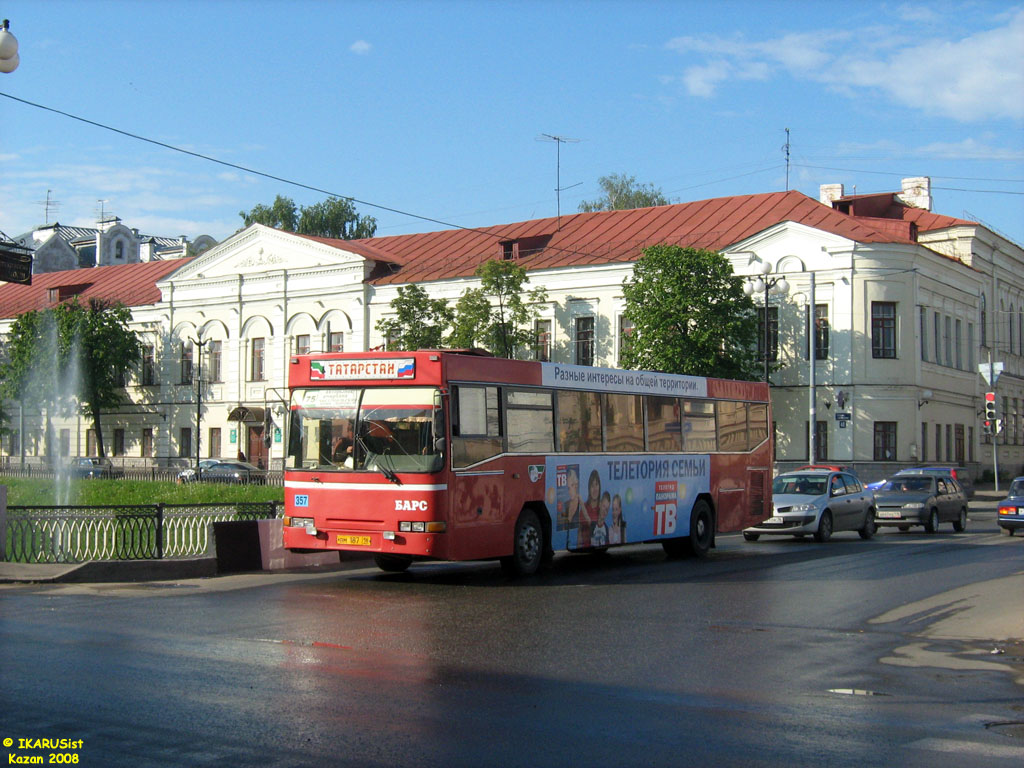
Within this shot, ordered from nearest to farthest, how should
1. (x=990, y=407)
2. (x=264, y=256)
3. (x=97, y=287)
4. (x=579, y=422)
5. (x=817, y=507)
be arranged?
1. (x=579, y=422)
2. (x=817, y=507)
3. (x=990, y=407)
4. (x=264, y=256)
5. (x=97, y=287)

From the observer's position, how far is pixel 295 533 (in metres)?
16.4

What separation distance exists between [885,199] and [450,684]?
53068 millimetres

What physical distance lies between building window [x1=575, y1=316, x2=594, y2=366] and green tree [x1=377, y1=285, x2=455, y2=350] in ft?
20.4

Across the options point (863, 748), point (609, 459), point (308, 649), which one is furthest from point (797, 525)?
point (863, 748)

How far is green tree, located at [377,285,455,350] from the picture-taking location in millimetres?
53344

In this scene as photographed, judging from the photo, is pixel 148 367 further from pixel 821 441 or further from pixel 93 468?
pixel 821 441

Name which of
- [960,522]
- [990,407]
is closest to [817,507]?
[960,522]

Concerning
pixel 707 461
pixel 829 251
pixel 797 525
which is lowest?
pixel 797 525

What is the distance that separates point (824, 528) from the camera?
25531mm

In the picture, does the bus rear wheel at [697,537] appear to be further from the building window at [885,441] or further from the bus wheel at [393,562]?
the building window at [885,441]

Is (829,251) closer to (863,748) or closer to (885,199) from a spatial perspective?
(885,199)

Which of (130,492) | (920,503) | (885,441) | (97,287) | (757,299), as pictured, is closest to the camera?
(920,503)

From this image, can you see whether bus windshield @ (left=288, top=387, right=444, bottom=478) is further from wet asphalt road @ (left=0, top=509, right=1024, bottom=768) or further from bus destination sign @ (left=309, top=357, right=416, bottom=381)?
wet asphalt road @ (left=0, top=509, right=1024, bottom=768)

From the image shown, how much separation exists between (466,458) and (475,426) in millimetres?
538
